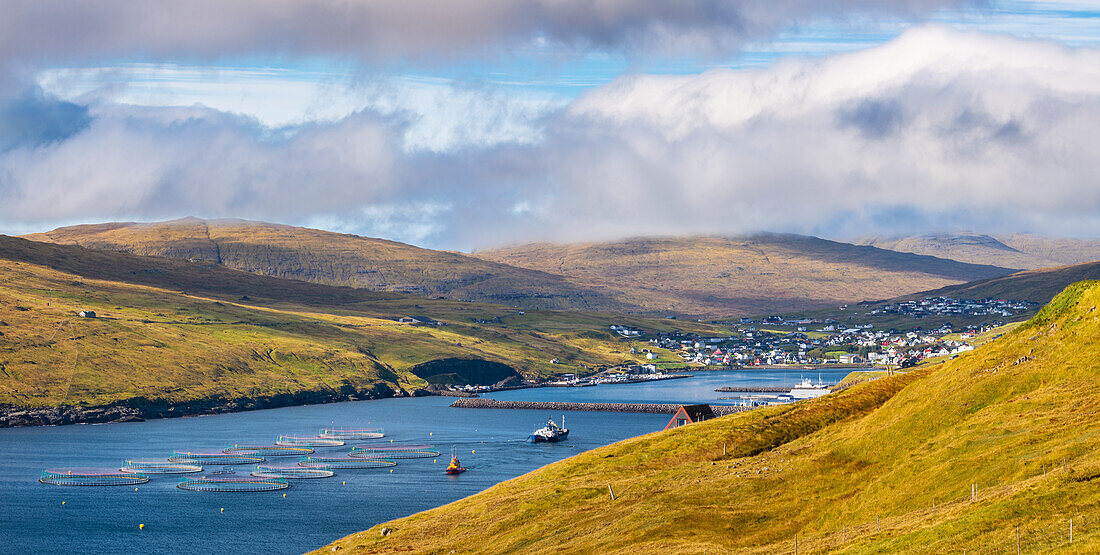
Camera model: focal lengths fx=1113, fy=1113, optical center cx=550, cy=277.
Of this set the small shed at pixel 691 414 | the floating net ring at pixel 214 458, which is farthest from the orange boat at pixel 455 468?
the small shed at pixel 691 414

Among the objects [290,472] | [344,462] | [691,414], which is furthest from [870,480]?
[344,462]

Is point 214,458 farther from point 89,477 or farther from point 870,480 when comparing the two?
point 870,480

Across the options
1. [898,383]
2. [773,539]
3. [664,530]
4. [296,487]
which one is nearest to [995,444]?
[773,539]

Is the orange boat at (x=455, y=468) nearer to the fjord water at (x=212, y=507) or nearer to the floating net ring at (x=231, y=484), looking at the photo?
the fjord water at (x=212, y=507)

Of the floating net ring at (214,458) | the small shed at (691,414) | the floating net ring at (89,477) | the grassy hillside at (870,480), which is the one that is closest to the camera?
the grassy hillside at (870,480)

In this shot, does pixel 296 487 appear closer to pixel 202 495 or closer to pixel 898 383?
pixel 202 495

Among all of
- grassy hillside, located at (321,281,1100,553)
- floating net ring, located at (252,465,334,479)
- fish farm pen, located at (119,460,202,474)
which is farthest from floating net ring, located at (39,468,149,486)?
grassy hillside, located at (321,281,1100,553)

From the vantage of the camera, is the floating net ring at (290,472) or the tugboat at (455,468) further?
the floating net ring at (290,472)
